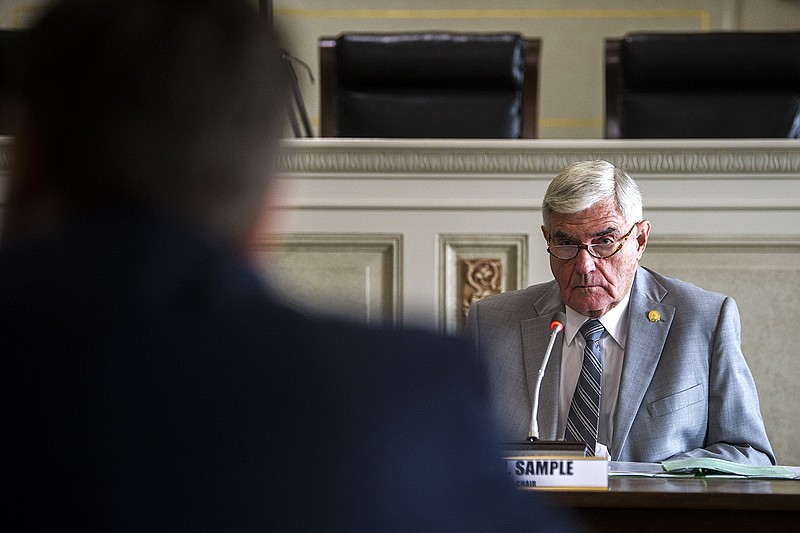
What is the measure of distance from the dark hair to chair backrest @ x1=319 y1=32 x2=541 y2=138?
10.8ft

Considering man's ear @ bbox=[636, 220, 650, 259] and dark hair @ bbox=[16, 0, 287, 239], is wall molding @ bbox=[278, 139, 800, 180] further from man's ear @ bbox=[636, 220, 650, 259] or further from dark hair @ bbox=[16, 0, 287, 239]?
dark hair @ bbox=[16, 0, 287, 239]

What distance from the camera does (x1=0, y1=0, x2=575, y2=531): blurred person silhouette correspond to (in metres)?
0.59

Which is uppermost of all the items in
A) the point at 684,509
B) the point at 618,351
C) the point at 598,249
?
the point at 598,249

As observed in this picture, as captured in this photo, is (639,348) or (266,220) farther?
(639,348)

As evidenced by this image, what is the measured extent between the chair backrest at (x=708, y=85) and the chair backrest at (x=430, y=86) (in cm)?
40

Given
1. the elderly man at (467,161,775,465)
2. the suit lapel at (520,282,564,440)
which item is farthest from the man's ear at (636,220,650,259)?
the suit lapel at (520,282,564,440)

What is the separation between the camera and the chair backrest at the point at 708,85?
3832mm

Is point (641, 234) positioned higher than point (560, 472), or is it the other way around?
point (641, 234)

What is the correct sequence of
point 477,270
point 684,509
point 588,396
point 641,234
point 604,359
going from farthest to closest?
point 477,270, point 641,234, point 604,359, point 588,396, point 684,509

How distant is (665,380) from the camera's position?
2.63m

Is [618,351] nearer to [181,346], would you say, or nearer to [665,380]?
[665,380]

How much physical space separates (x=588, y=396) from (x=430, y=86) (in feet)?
5.65

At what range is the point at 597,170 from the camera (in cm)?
276

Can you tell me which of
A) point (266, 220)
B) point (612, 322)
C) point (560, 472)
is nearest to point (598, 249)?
point (612, 322)
